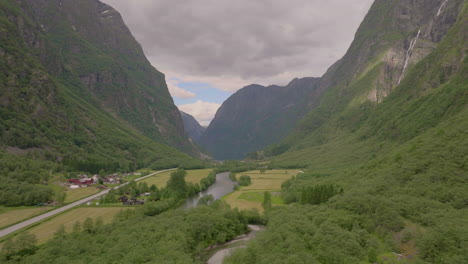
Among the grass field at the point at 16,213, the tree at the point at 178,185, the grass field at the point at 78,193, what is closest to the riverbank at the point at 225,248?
the tree at the point at 178,185

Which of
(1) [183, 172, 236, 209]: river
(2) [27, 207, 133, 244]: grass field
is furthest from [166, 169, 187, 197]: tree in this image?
(2) [27, 207, 133, 244]: grass field

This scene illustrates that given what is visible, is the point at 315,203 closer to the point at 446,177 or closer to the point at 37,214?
the point at 446,177

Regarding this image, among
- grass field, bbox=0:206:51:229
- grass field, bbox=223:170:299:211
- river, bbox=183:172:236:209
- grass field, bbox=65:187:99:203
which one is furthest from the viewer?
river, bbox=183:172:236:209

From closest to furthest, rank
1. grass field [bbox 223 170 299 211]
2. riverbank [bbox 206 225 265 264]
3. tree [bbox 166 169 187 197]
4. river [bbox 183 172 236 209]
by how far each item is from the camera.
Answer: riverbank [bbox 206 225 265 264] < grass field [bbox 223 170 299 211] < tree [bbox 166 169 187 197] < river [bbox 183 172 236 209]

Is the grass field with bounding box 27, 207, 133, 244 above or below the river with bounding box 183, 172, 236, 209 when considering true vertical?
above

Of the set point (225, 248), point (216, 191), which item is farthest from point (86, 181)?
point (225, 248)

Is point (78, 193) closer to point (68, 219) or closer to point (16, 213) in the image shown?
point (16, 213)

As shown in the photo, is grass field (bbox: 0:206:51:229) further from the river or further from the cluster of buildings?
the river

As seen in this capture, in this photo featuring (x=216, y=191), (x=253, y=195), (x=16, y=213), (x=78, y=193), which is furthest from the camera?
(x=216, y=191)
